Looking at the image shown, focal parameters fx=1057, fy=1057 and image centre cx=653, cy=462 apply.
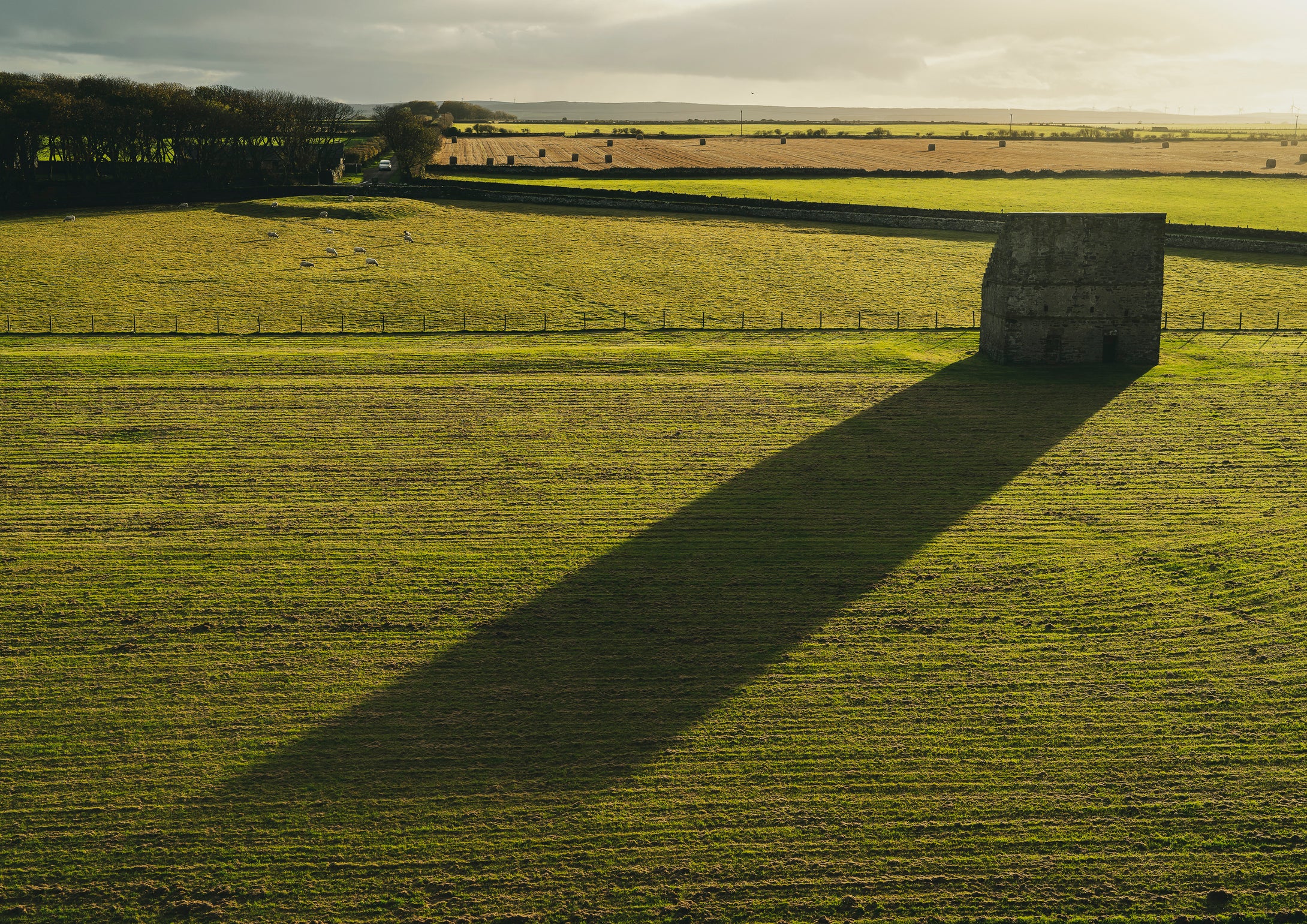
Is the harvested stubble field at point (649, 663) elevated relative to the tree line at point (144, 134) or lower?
lower

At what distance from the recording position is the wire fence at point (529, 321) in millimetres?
46062

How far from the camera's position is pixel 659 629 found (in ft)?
67.0

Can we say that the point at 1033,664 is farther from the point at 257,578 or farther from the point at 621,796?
the point at 257,578

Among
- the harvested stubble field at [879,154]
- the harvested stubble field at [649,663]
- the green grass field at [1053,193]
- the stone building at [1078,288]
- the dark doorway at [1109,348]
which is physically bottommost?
the harvested stubble field at [649,663]

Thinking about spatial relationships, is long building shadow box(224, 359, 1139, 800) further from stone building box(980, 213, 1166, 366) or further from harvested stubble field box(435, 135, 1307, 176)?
harvested stubble field box(435, 135, 1307, 176)

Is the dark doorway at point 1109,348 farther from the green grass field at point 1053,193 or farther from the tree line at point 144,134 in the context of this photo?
the tree line at point 144,134

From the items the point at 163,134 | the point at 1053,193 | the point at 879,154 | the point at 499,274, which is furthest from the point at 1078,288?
the point at 879,154

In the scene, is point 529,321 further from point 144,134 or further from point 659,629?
point 144,134

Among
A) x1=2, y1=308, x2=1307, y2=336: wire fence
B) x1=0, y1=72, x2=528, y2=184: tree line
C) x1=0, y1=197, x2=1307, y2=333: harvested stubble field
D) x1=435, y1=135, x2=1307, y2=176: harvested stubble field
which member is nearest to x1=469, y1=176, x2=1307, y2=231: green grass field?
x1=435, y1=135, x2=1307, y2=176: harvested stubble field

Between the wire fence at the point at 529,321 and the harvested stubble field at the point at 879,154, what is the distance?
46262mm

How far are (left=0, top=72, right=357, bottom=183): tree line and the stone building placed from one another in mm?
62041

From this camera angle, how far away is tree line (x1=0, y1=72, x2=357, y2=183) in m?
74.4

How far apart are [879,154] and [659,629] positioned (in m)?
104

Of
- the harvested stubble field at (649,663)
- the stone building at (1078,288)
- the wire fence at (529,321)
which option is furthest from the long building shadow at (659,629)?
the wire fence at (529,321)
